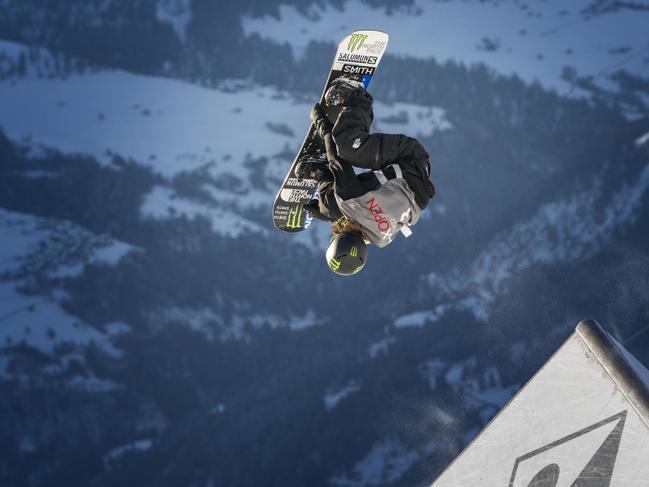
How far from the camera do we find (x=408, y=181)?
14.1 meters

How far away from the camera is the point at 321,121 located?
51.6ft

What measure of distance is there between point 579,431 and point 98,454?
17029 centimetres

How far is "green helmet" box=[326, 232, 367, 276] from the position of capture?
46.1 ft

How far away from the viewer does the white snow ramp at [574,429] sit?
8188 millimetres

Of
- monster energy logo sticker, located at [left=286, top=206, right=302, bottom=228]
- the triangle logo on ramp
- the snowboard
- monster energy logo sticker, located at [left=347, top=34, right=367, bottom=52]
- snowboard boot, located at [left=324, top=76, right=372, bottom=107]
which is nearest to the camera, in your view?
the triangle logo on ramp

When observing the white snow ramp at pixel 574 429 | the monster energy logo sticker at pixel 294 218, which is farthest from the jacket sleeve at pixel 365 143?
the white snow ramp at pixel 574 429

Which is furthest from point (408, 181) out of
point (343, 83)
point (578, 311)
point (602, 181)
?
point (602, 181)

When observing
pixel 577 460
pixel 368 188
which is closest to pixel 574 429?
pixel 577 460

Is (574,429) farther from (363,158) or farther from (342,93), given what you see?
(342,93)

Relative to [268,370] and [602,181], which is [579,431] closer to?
[268,370]

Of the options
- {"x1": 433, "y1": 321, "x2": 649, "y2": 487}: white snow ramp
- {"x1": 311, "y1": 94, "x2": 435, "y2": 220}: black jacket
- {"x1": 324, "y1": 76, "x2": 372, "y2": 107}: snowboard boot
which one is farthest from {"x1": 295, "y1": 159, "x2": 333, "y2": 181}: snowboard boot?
{"x1": 433, "y1": 321, "x2": 649, "y2": 487}: white snow ramp

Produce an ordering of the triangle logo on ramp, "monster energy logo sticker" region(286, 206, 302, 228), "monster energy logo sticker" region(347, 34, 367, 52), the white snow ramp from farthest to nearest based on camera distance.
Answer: "monster energy logo sticker" region(286, 206, 302, 228) < "monster energy logo sticker" region(347, 34, 367, 52) < the triangle logo on ramp < the white snow ramp

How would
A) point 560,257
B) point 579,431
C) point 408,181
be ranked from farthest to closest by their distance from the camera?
point 560,257 → point 408,181 → point 579,431

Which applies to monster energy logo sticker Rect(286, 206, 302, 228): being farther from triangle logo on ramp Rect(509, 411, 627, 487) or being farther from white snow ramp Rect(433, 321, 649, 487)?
triangle logo on ramp Rect(509, 411, 627, 487)
